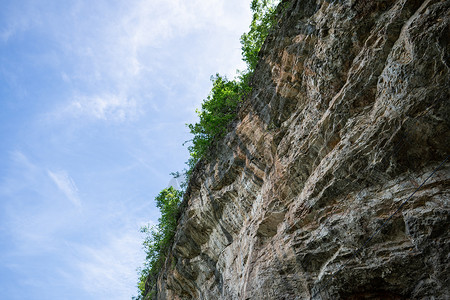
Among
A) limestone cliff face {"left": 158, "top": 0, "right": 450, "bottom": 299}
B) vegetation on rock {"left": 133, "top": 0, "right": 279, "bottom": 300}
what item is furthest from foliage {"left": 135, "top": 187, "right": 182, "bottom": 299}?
limestone cliff face {"left": 158, "top": 0, "right": 450, "bottom": 299}

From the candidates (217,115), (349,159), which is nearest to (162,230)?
(217,115)

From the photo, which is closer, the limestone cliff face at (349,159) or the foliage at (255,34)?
the limestone cliff face at (349,159)

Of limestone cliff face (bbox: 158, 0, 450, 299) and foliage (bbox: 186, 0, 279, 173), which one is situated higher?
foliage (bbox: 186, 0, 279, 173)

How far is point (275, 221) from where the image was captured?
9.09 m

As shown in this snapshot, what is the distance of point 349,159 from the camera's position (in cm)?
677

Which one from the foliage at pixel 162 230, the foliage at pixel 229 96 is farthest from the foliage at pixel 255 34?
the foliage at pixel 162 230

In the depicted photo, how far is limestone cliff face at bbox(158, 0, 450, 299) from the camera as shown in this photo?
541cm

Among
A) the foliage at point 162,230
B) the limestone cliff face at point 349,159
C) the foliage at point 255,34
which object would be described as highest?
the foliage at point 255,34

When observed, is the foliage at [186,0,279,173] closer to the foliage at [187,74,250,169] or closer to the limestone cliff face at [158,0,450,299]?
the foliage at [187,74,250,169]

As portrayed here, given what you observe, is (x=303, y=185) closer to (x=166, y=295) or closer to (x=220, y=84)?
(x=220, y=84)

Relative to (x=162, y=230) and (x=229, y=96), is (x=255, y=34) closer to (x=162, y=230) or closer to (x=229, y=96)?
(x=229, y=96)

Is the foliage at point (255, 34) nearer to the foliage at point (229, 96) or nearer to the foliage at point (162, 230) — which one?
the foliage at point (229, 96)

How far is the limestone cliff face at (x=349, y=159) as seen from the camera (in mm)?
5414

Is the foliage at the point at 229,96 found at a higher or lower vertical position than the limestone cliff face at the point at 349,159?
higher
